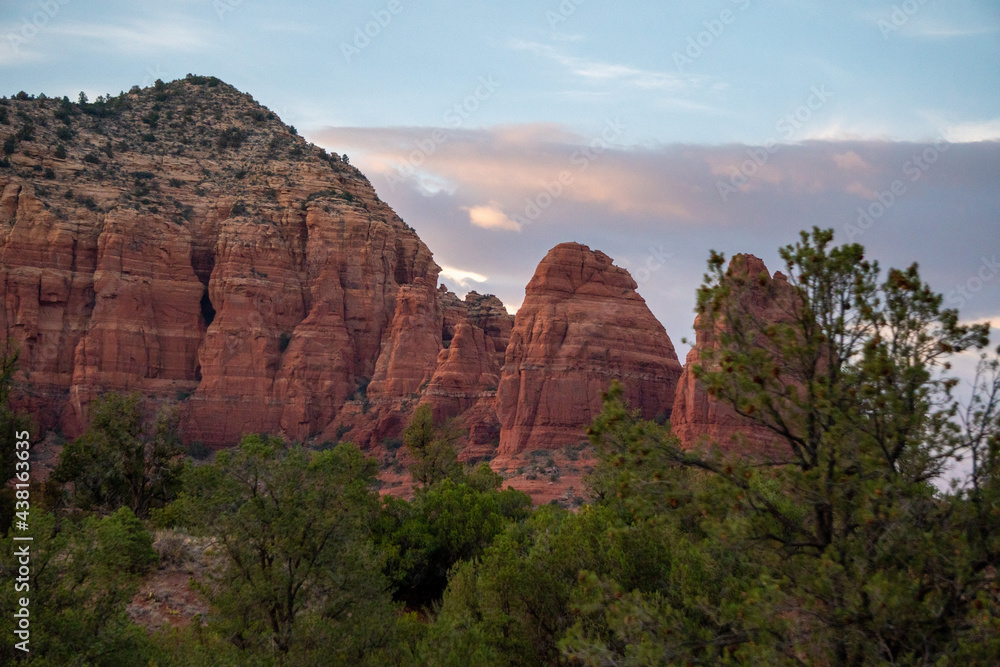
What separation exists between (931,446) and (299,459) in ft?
40.6

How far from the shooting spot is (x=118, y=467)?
38.2 meters

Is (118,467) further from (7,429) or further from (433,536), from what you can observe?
(433,536)

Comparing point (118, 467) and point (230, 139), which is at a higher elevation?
point (230, 139)

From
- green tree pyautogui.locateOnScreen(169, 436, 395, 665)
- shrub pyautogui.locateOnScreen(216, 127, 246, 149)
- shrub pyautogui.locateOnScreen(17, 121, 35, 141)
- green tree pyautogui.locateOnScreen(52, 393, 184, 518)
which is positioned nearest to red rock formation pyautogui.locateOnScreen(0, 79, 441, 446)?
shrub pyautogui.locateOnScreen(17, 121, 35, 141)

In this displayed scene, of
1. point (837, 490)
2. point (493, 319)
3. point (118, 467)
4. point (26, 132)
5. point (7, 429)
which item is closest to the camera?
point (837, 490)

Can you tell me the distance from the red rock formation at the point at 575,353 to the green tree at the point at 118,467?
39029 millimetres

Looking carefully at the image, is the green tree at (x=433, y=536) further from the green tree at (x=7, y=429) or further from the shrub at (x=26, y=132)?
the shrub at (x=26, y=132)

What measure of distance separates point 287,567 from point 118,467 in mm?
22404

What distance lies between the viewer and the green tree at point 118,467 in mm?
38031

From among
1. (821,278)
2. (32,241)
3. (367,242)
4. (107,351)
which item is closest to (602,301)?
(367,242)

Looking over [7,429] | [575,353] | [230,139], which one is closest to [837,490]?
[7,429]

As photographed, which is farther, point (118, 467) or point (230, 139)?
point (230, 139)

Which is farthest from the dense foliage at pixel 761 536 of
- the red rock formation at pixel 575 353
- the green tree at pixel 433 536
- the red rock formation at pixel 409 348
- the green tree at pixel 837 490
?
the red rock formation at pixel 409 348

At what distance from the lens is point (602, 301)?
80.2 metres
